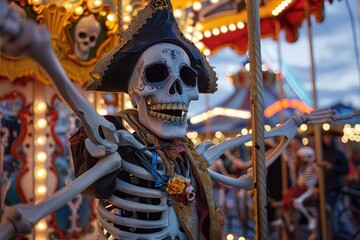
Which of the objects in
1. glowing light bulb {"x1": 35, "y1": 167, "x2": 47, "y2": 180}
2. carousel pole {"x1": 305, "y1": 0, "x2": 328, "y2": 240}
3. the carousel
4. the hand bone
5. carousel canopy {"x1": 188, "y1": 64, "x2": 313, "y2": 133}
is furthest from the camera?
carousel canopy {"x1": 188, "y1": 64, "x2": 313, "y2": 133}

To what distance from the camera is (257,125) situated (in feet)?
5.19

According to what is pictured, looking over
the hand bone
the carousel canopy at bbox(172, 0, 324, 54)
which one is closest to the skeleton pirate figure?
the hand bone

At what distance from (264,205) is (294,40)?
342 cm

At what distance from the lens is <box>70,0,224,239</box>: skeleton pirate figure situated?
62.1 inches

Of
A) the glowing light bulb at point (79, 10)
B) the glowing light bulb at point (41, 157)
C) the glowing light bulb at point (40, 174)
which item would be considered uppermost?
the glowing light bulb at point (79, 10)

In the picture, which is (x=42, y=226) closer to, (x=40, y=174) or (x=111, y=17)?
(x=40, y=174)

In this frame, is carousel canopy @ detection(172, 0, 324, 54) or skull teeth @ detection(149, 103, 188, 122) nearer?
skull teeth @ detection(149, 103, 188, 122)

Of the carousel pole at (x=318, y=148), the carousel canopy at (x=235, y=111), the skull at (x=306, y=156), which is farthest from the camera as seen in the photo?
the carousel canopy at (x=235, y=111)

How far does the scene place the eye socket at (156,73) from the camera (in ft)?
5.53

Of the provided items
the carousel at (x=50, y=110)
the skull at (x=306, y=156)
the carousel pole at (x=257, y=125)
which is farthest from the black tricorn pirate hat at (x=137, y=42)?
the skull at (x=306, y=156)

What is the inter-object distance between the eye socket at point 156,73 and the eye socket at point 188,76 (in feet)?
0.23

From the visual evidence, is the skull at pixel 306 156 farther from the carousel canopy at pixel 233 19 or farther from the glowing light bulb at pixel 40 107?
the glowing light bulb at pixel 40 107

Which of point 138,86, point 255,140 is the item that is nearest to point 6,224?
point 138,86

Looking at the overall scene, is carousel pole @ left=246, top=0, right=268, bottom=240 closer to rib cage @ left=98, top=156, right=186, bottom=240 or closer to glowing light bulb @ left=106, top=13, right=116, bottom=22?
rib cage @ left=98, top=156, right=186, bottom=240
